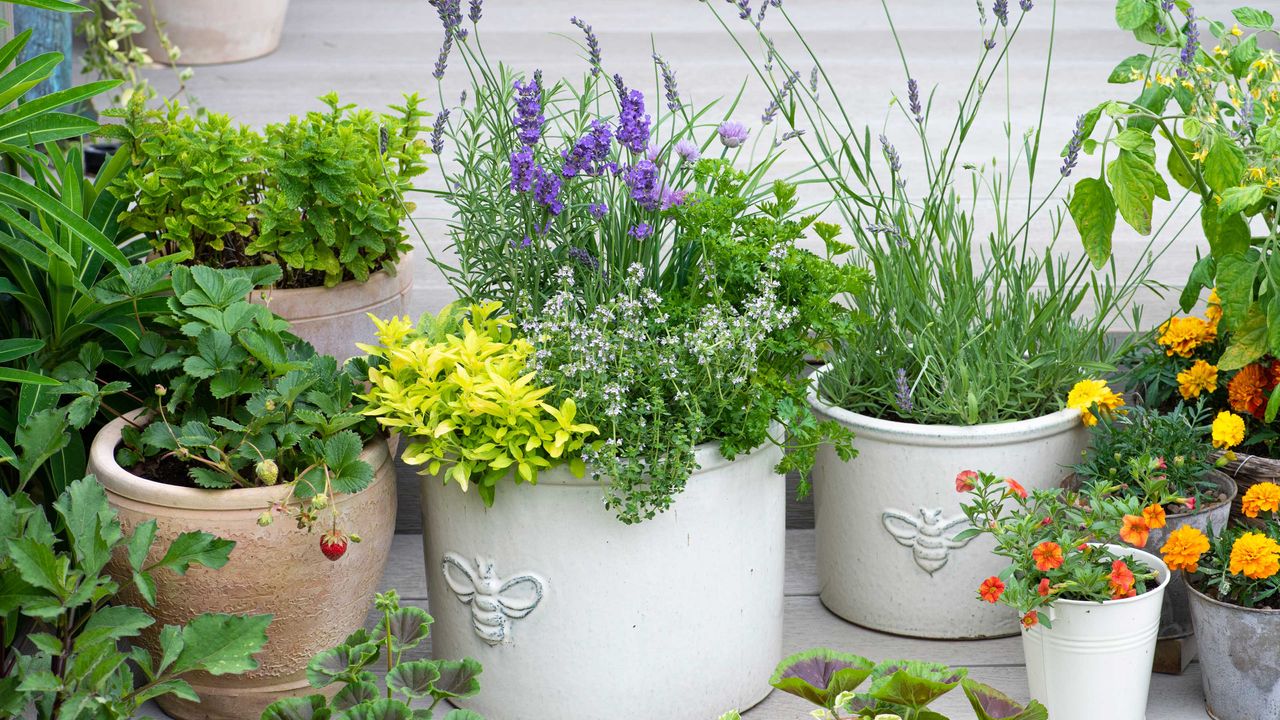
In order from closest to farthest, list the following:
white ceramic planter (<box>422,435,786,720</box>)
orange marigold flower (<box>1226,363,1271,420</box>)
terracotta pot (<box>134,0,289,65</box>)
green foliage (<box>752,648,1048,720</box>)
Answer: green foliage (<box>752,648,1048,720</box>) → white ceramic planter (<box>422,435,786,720</box>) → orange marigold flower (<box>1226,363,1271,420</box>) → terracotta pot (<box>134,0,289,65</box>)

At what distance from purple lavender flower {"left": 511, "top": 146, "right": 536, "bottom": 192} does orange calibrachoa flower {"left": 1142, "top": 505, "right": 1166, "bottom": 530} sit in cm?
88

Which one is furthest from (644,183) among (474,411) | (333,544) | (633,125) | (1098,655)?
(1098,655)

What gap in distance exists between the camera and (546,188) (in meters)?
1.73

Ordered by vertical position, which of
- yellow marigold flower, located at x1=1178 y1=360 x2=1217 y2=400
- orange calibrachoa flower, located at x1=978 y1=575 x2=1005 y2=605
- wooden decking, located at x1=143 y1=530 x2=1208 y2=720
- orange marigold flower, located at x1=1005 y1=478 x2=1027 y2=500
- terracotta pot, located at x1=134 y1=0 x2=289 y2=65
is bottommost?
wooden decking, located at x1=143 y1=530 x2=1208 y2=720

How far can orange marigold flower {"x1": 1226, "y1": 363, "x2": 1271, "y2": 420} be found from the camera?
1.97 m

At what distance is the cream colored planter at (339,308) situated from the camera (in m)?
2.11

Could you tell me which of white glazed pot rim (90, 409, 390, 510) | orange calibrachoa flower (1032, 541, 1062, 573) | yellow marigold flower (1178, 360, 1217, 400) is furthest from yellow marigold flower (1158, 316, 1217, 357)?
white glazed pot rim (90, 409, 390, 510)

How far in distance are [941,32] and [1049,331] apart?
3.34 metres

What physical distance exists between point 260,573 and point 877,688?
0.75 m

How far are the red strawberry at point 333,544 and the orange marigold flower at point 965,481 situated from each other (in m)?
0.77

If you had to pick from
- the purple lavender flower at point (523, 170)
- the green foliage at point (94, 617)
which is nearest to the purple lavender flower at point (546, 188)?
the purple lavender flower at point (523, 170)

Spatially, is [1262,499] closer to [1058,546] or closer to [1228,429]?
[1228,429]

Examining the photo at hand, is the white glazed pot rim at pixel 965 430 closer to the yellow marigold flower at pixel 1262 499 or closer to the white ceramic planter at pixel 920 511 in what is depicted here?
the white ceramic planter at pixel 920 511

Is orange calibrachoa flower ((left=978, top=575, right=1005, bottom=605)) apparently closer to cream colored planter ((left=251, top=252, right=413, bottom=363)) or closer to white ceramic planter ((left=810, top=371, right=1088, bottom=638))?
white ceramic planter ((left=810, top=371, right=1088, bottom=638))
